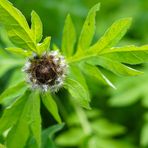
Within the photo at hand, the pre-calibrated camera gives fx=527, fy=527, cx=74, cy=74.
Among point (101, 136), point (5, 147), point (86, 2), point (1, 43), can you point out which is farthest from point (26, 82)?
point (86, 2)

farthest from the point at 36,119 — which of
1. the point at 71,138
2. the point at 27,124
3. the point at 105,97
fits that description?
the point at 105,97

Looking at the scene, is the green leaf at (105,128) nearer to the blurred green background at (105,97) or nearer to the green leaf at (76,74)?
the blurred green background at (105,97)

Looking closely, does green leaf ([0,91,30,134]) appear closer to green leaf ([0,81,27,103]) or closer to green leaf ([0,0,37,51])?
green leaf ([0,81,27,103])

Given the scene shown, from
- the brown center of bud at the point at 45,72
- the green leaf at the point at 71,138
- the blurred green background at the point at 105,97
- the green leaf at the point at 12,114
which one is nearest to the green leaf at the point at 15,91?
the green leaf at the point at 12,114

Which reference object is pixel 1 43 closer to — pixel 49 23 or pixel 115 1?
pixel 49 23

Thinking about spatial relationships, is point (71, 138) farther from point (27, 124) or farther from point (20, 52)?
point (20, 52)
